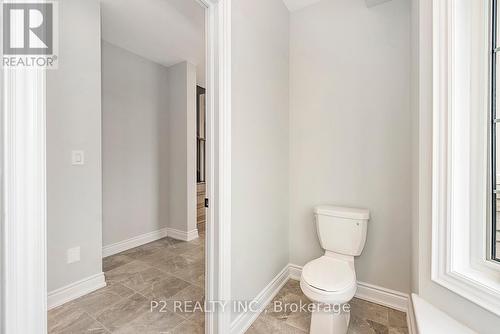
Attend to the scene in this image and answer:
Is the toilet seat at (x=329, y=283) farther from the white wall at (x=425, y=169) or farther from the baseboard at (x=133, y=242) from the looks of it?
the baseboard at (x=133, y=242)

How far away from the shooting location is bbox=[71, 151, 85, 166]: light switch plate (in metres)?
1.86

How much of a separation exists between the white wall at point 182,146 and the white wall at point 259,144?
153cm

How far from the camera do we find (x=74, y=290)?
186 centimetres

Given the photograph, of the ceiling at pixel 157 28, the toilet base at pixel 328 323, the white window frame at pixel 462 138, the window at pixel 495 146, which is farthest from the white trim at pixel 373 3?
the toilet base at pixel 328 323

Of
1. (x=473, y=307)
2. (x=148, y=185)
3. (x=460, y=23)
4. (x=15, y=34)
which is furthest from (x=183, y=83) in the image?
(x=473, y=307)

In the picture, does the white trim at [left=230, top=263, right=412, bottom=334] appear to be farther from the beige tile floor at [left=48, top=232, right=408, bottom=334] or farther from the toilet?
the toilet

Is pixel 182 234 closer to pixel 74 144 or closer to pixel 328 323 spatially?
pixel 74 144

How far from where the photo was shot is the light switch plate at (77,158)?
1.86m

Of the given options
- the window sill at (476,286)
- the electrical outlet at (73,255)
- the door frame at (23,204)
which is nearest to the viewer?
the door frame at (23,204)

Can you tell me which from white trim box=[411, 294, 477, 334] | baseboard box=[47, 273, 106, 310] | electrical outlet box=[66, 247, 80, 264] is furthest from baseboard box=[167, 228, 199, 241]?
white trim box=[411, 294, 477, 334]

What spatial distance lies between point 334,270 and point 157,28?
277cm

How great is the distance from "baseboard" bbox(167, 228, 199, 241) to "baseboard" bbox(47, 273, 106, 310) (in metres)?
1.15

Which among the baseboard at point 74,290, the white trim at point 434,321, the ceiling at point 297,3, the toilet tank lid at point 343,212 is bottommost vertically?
the baseboard at point 74,290

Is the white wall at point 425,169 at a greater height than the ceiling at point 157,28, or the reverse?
the ceiling at point 157,28
